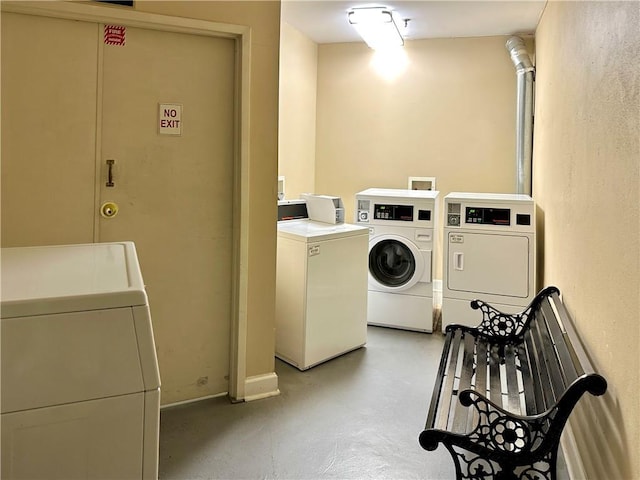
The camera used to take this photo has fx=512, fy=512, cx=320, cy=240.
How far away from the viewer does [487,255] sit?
4.01 metres

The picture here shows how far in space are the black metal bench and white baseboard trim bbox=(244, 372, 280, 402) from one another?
41.1 inches

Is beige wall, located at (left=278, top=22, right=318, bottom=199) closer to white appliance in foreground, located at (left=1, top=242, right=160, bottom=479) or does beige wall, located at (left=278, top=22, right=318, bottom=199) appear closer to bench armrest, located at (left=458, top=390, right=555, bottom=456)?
bench armrest, located at (left=458, top=390, right=555, bottom=456)

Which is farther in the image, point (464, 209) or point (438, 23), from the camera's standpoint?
point (438, 23)

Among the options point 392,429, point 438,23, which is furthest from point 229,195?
point 438,23

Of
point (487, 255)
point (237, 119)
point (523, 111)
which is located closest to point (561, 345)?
point (237, 119)

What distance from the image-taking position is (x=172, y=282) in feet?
9.01

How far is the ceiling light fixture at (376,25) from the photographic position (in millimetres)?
4225

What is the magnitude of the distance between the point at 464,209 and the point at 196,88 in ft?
7.76

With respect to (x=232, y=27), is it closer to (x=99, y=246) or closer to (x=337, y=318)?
(x=99, y=246)

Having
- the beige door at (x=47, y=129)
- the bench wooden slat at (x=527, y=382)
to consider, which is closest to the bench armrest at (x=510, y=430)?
the bench wooden slat at (x=527, y=382)

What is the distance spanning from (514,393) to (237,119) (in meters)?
1.93

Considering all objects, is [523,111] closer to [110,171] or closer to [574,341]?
[574,341]

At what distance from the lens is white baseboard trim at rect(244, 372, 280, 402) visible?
293 cm

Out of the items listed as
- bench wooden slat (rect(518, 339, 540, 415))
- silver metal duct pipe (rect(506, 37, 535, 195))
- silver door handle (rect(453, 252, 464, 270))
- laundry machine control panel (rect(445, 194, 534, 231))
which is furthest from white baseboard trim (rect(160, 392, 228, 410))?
silver metal duct pipe (rect(506, 37, 535, 195))
